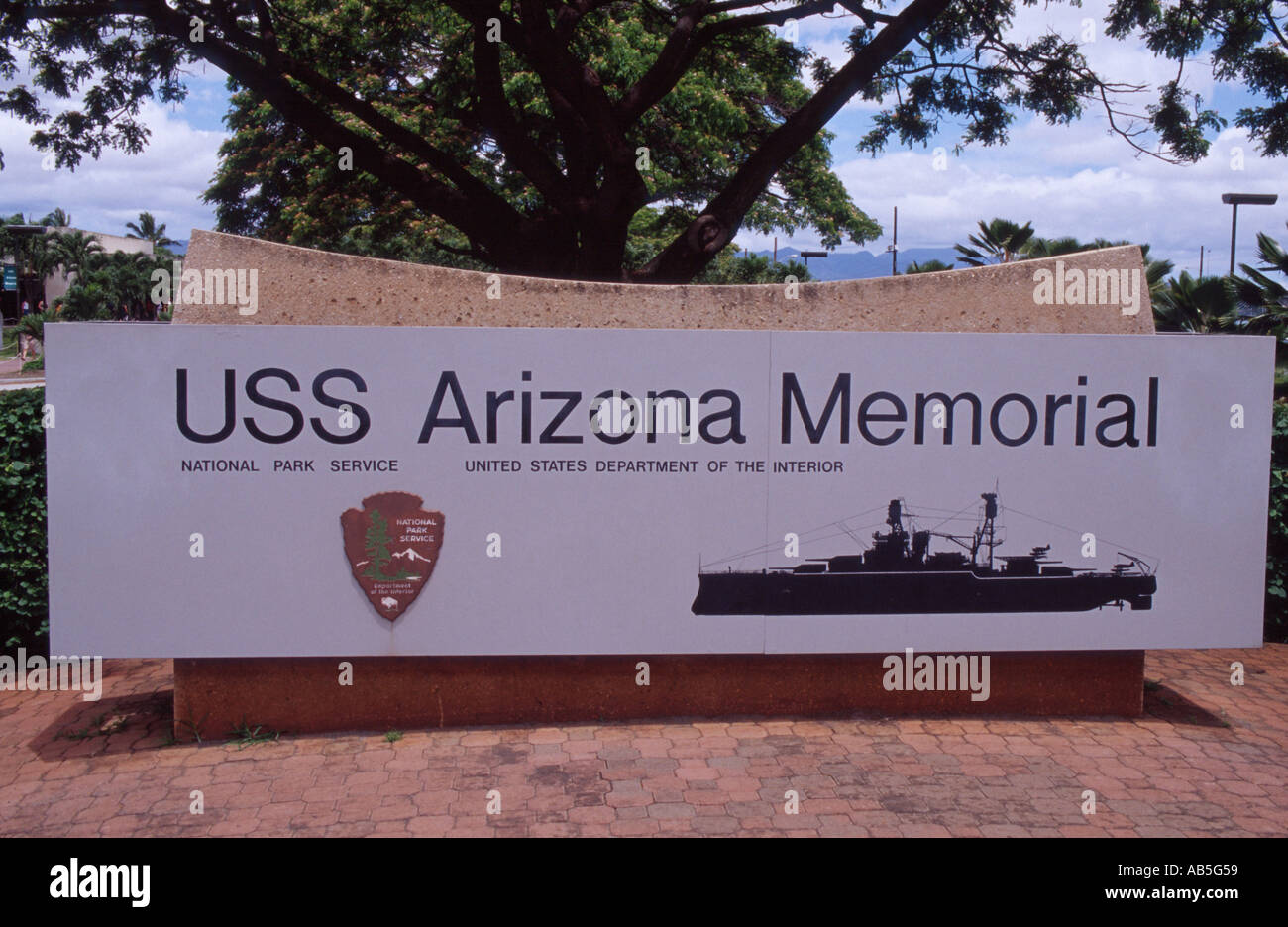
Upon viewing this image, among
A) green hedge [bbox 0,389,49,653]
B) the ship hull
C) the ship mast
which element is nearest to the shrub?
the ship hull

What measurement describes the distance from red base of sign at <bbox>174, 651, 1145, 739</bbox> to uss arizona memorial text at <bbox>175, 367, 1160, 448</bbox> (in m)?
1.28

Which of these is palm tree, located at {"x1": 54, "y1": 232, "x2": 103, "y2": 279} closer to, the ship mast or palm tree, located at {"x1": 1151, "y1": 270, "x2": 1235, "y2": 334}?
palm tree, located at {"x1": 1151, "y1": 270, "x2": 1235, "y2": 334}

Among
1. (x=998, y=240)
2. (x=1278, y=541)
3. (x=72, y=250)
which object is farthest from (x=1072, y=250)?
(x=72, y=250)

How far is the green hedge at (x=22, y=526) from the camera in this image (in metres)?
7.12

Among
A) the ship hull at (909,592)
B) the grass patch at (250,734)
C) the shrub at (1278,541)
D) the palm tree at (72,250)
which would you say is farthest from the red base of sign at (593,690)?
the palm tree at (72,250)

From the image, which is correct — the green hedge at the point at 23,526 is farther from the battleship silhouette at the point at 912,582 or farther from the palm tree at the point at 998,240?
the palm tree at the point at 998,240

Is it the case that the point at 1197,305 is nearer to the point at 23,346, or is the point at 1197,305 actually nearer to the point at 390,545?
the point at 390,545

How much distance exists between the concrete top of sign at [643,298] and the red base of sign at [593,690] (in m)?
1.90

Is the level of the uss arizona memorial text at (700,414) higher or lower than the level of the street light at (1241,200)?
lower

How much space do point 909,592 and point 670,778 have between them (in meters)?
1.72

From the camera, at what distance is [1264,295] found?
1102 cm

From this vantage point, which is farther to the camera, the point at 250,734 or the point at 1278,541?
the point at 1278,541

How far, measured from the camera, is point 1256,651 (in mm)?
8094

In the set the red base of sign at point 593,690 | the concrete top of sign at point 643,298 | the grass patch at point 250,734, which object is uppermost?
the concrete top of sign at point 643,298
